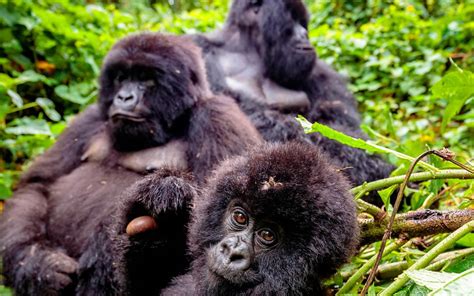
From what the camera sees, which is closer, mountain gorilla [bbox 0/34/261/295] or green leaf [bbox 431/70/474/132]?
green leaf [bbox 431/70/474/132]

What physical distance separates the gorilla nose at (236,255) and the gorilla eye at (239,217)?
0.09 m

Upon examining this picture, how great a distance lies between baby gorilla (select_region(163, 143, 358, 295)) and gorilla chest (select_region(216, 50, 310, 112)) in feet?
7.96

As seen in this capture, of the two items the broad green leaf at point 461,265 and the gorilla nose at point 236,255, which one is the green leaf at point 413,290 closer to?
the broad green leaf at point 461,265

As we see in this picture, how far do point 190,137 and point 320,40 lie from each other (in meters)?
3.70

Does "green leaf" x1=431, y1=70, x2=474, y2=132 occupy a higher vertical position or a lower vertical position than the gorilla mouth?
higher

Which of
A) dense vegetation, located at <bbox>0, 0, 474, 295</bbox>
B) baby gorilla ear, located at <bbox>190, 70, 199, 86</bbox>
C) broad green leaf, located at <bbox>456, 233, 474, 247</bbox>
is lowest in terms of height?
dense vegetation, located at <bbox>0, 0, 474, 295</bbox>

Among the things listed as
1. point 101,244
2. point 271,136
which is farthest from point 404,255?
point 271,136

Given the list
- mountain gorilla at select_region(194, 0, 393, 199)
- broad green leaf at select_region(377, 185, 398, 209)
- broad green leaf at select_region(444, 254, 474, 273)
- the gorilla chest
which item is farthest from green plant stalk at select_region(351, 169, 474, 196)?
the gorilla chest

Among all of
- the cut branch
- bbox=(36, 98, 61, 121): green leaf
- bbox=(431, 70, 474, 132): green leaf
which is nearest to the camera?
the cut branch

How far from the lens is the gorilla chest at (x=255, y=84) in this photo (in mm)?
4098

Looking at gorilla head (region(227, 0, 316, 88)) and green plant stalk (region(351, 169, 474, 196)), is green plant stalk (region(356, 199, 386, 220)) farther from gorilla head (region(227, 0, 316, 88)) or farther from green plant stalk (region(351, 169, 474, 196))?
gorilla head (region(227, 0, 316, 88))

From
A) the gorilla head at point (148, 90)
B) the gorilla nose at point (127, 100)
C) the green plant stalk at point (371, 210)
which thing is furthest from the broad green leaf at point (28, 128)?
the green plant stalk at point (371, 210)

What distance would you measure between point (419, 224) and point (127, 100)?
1.72 metres

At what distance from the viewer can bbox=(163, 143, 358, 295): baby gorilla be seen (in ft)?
5.09
